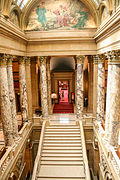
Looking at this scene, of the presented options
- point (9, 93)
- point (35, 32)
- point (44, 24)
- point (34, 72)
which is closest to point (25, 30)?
point (35, 32)

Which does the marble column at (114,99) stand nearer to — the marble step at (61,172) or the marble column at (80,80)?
the marble step at (61,172)

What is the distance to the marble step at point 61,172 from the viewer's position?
10.1 m

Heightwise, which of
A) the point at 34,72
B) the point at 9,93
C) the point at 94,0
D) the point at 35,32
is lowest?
the point at 9,93

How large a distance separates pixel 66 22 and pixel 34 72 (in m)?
5.81

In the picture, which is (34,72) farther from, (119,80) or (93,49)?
(119,80)

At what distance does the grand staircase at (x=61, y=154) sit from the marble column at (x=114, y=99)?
10.8 ft

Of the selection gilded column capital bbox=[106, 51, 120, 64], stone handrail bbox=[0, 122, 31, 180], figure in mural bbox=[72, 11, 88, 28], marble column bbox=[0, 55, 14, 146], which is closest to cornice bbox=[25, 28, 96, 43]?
figure in mural bbox=[72, 11, 88, 28]

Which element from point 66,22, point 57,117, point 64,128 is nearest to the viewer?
point 66,22

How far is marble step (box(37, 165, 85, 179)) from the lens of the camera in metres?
10.1

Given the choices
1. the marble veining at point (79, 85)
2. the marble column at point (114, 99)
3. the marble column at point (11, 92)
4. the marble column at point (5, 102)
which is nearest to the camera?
the marble column at point (114, 99)

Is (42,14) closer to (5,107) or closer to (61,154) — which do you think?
(5,107)

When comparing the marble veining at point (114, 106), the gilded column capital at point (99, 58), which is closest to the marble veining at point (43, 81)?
the gilded column capital at point (99, 58)

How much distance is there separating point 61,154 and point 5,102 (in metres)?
5.64

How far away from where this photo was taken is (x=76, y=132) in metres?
12.7
